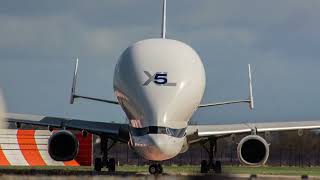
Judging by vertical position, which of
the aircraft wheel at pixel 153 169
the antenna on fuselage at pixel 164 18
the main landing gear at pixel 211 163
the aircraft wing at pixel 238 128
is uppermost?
the antenna on fuselage at pixel 164 18

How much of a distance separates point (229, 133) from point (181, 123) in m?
6.11

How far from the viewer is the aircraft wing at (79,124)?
3797 centimetres

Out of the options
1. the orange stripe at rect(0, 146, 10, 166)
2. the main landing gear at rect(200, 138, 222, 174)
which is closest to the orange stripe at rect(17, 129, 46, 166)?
the orange stripe at rect(0, 146, 10, 166)

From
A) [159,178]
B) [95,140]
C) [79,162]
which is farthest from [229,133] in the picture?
[159,178]

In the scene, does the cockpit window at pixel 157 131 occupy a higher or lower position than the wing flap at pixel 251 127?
lower

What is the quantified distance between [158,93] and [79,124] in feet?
25.1

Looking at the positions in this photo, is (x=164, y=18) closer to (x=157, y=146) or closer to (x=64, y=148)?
(x=64, y=148)

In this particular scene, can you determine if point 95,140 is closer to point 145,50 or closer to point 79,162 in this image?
point 79,162

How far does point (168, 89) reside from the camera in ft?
108

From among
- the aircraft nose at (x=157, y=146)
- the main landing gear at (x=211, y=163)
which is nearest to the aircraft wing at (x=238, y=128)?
the main landing gear at (x=211, y=163)

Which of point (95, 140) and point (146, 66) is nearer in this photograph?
point (146, 66)

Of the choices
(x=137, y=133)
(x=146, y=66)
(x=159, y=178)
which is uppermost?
(x=146, y=66)

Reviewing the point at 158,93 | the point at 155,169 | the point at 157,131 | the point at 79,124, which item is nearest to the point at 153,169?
the point at 155,169

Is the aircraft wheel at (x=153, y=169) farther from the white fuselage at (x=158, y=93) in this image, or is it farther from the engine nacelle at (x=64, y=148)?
the engine nacelle at (x=64, y=148)
